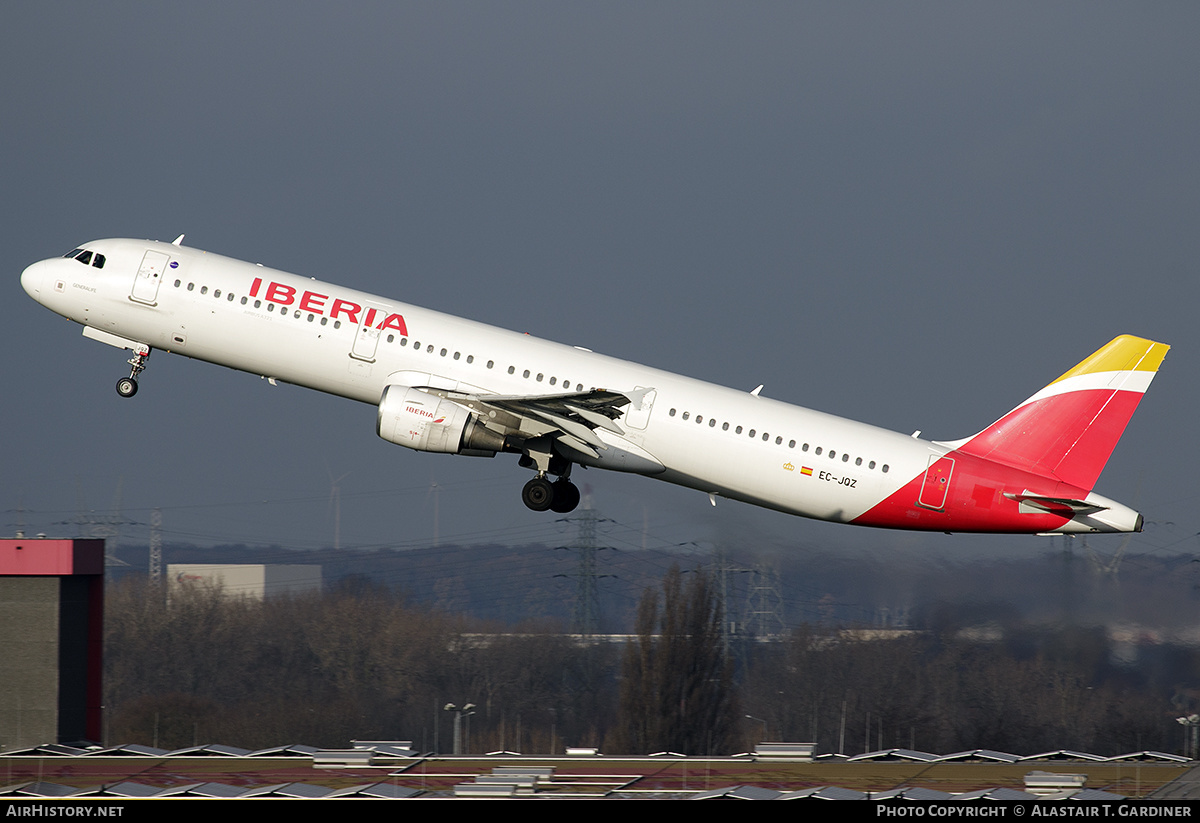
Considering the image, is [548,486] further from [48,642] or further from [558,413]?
[48,642]

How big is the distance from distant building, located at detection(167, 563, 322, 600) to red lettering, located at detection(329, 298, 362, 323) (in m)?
39.4

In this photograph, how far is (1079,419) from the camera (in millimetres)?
33031

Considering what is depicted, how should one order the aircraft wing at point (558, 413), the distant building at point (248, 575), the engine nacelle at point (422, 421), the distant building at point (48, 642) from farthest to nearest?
the distant building at point (248, 575), the distant building at point (48, 642), the engine nacelle at point (422, 421), the aircraft wing at point (558, 413)

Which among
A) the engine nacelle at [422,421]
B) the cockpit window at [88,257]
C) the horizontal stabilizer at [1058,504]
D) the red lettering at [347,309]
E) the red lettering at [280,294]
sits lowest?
the horizontal stabilizer at [1058,504]

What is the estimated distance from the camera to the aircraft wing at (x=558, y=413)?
30812mm

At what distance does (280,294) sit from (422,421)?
5336 millimetres

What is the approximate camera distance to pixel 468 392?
32.2 m

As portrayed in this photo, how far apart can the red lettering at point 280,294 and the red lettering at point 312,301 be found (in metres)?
0.30

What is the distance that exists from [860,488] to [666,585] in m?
27.5

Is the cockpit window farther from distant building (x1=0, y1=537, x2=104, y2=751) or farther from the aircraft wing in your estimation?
distant building (x1=0, y1=537, x2=104, y2=751)

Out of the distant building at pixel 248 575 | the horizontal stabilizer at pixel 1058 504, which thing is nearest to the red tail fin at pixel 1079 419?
the horizontal stabilizer at pixel 1058 504

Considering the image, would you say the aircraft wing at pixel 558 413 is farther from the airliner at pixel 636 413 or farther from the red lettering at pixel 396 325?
the red lettering at pixel 396 325

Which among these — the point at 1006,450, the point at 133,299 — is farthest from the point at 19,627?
the point at 1006,450
